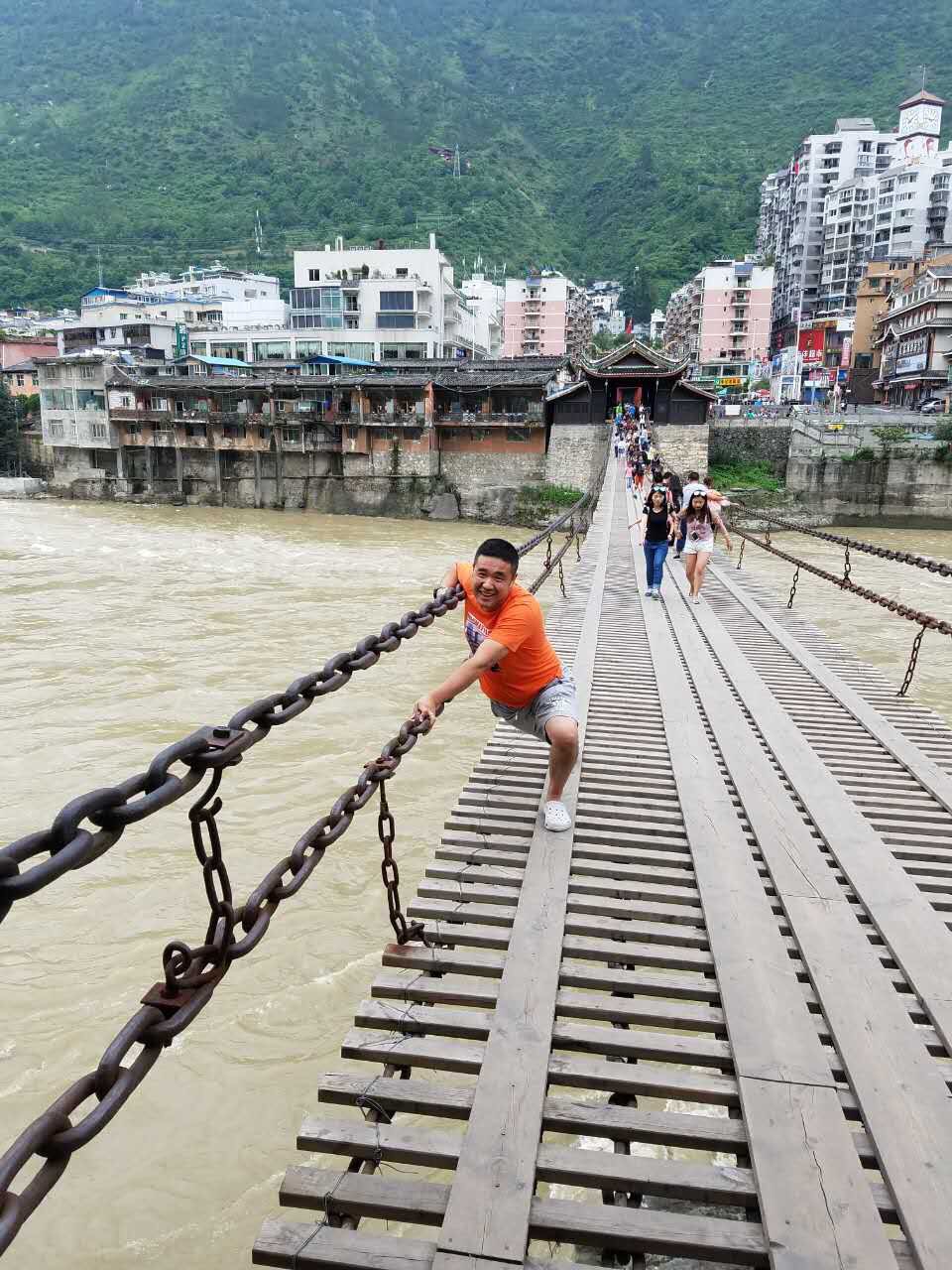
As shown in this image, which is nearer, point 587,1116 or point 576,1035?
point 587,1116

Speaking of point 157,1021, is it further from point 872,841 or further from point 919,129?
point 919,129

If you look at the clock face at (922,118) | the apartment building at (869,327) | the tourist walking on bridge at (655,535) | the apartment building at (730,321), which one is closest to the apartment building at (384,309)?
the apartment building at (730,321)

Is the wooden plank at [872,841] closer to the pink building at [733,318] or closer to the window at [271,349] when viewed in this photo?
the window at [271,349]

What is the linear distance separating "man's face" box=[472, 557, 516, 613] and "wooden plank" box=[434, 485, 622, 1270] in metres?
1.12

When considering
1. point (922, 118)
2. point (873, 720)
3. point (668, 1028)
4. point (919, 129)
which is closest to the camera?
point (668, 1028)

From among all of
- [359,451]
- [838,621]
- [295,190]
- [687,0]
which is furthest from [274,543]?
[687,0]

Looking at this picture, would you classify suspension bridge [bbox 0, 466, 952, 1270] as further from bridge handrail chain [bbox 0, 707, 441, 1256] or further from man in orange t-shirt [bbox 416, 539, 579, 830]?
man in orange t-shirt [bbox 416, 539, 579, 830]

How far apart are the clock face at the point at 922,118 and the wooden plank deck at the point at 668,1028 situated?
83.0 m

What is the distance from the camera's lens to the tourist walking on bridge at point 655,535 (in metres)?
8.91

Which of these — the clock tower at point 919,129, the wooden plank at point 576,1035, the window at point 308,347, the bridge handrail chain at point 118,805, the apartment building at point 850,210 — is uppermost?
the clock tower at point 919,129

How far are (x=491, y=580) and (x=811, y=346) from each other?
5850 cm

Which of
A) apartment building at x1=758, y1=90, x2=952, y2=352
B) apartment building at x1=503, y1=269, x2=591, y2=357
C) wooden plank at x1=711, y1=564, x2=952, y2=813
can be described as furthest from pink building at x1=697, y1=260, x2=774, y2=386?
wooden plank at x1=711, y1=564, x2=952, y2=813

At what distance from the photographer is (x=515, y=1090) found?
2266 millimetres

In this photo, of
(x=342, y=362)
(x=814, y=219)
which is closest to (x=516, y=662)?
(x=342, y=362)
